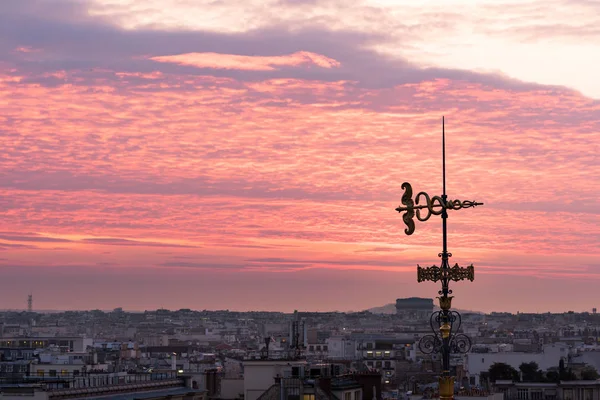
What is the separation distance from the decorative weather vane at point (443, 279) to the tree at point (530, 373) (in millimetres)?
113739

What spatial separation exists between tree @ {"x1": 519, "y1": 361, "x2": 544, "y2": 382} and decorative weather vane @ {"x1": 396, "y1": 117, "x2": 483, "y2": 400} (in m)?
114

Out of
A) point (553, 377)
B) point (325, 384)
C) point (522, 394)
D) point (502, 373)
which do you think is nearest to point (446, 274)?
point (325, 384)

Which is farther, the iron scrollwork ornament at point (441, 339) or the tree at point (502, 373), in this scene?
the tree at point (502, 373)

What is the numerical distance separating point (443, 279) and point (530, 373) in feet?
406

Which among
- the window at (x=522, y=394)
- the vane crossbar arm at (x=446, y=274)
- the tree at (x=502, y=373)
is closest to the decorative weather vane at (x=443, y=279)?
the vane crossbar arm at (x=446, y=274)

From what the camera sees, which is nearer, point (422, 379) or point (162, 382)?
point (162, 382)

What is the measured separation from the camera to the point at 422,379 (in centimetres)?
13738

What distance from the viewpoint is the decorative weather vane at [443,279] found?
2048 cm

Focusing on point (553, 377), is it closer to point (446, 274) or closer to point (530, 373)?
point (530, 373)

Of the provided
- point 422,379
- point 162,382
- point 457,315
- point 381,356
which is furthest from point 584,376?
point 457,315

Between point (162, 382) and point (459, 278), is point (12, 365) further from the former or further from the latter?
point (459, 278)

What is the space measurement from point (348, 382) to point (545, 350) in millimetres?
111167

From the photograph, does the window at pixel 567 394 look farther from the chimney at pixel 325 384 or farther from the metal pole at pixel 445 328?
the metal pole at pixel 445 328

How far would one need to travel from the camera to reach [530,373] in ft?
466
